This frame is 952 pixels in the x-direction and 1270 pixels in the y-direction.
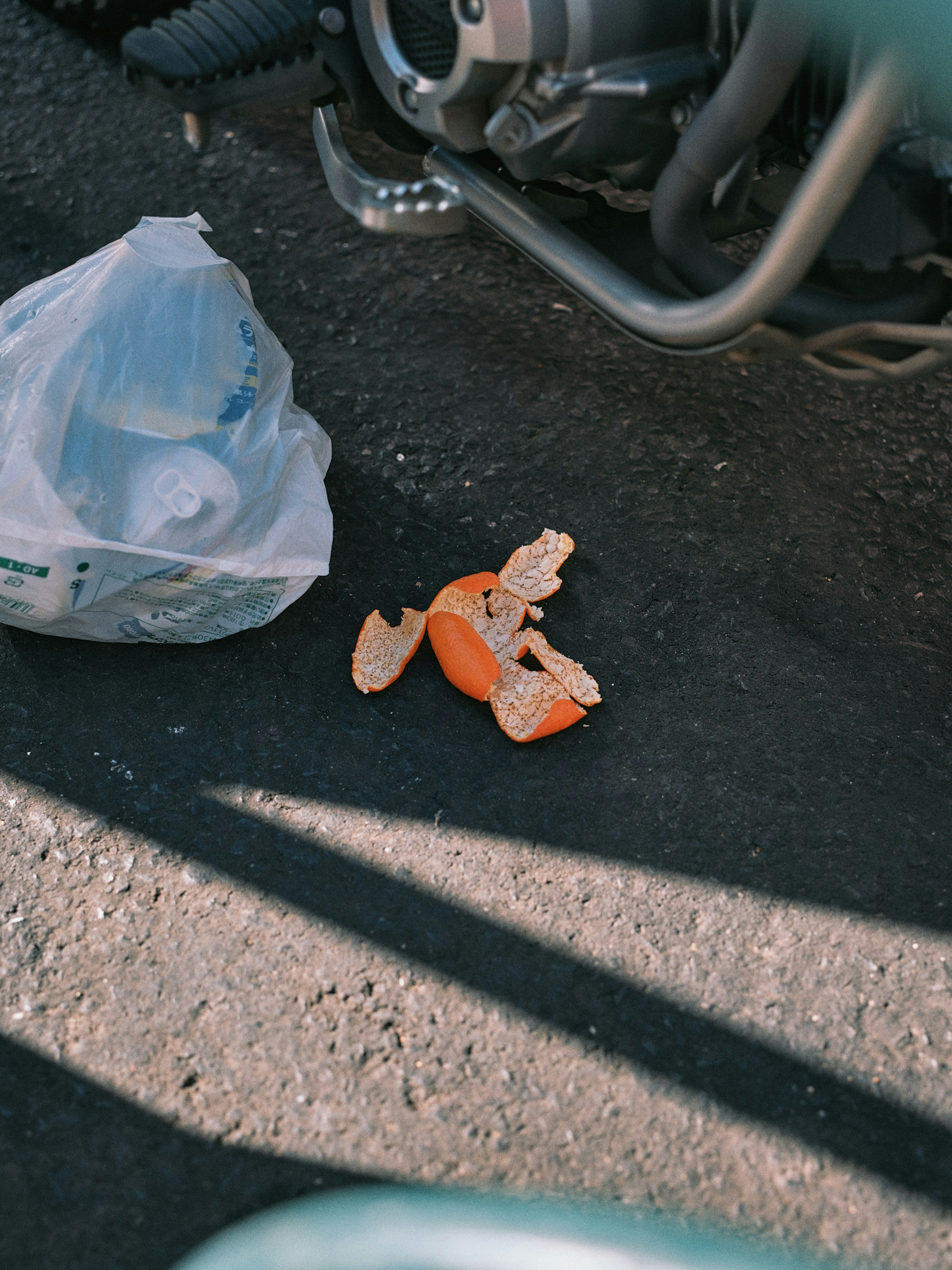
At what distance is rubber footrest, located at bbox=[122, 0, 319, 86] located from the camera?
4.91ft

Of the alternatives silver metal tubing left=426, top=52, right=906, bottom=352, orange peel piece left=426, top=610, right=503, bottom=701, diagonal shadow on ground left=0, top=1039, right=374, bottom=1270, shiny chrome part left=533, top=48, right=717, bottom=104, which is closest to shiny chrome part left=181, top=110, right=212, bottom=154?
silver metal tubing left=426, top=52, right=906, bottom=352

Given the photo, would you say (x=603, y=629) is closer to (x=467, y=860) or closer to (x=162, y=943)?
(x=467, y=860)

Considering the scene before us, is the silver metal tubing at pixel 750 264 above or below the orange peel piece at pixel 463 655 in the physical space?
above

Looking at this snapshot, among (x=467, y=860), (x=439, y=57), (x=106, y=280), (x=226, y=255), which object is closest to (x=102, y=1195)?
(x=467, y=860)

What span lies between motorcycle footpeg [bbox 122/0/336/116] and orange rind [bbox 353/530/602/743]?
0.85m

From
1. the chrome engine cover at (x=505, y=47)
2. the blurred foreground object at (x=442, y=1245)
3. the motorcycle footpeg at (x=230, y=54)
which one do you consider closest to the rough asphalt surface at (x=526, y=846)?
the blurred foreground object at (x=442, y=1245)

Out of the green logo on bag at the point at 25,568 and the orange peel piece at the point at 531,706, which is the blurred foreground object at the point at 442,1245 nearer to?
the orange peel piece at the point at 531,706

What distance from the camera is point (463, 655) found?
4.93 feet

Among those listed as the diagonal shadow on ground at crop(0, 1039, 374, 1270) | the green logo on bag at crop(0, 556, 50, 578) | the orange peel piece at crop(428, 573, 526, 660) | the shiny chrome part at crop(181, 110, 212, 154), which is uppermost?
the shiny chrome part at crop(181, 110, 212, 154)

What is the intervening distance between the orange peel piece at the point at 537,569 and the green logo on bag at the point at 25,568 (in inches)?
27.4

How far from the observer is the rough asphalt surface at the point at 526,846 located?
1109 millimetres

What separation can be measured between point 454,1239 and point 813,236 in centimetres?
99

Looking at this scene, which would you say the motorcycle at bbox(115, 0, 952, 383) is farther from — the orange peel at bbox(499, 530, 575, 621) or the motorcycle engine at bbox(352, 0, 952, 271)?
the orange peel at bbox(499, 530, 575, 621)

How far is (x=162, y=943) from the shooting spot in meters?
1.26
